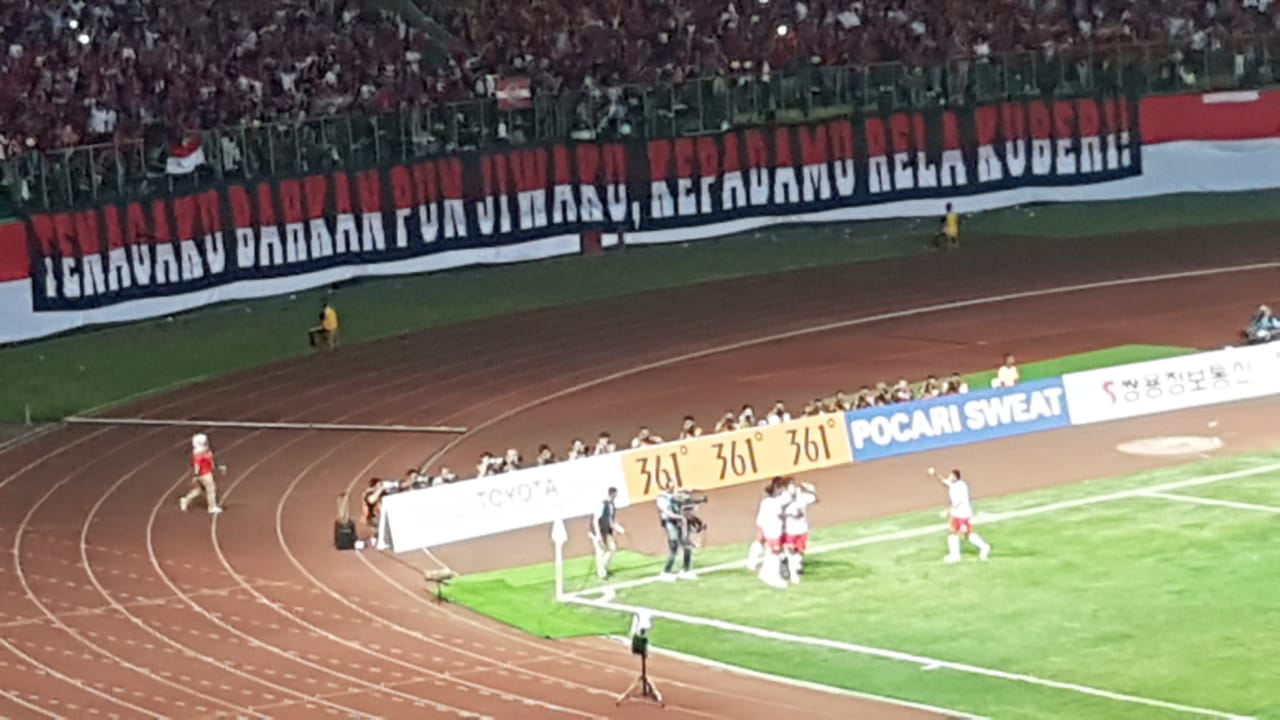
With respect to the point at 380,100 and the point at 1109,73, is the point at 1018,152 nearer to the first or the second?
the point at 1109,73

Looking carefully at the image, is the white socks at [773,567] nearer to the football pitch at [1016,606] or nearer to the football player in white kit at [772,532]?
the football player in white kit at [772,532]

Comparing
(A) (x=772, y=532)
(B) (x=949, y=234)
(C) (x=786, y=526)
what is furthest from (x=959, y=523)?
(B) (x=949, y=234)

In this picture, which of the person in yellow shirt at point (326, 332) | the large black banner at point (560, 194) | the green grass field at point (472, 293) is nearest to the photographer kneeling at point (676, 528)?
the green grass field at point (472, 293)

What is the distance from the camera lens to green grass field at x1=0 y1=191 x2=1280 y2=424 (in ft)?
153

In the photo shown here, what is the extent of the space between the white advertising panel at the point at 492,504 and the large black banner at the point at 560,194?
60.9 ft

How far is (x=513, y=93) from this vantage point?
57.4 m

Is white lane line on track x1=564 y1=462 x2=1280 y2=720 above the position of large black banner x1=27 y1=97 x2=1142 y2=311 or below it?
below

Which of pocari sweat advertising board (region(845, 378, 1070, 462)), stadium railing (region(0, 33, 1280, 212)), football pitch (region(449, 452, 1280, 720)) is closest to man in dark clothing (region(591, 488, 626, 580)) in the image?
football pitch (region(449, 452, 1280, 720))

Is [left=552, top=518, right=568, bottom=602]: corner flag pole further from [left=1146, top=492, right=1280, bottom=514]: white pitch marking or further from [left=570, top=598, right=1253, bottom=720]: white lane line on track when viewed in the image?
[left=1146, top=492, right=1280, bottom=514]: white pitch marking

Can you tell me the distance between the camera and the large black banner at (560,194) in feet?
166

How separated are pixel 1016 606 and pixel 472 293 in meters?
25.4

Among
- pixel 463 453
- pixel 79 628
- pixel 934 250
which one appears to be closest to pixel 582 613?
pixel 79 628

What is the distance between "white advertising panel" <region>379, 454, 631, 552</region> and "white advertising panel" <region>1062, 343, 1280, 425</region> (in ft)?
30.7

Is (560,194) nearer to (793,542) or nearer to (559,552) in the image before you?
(793,542)
